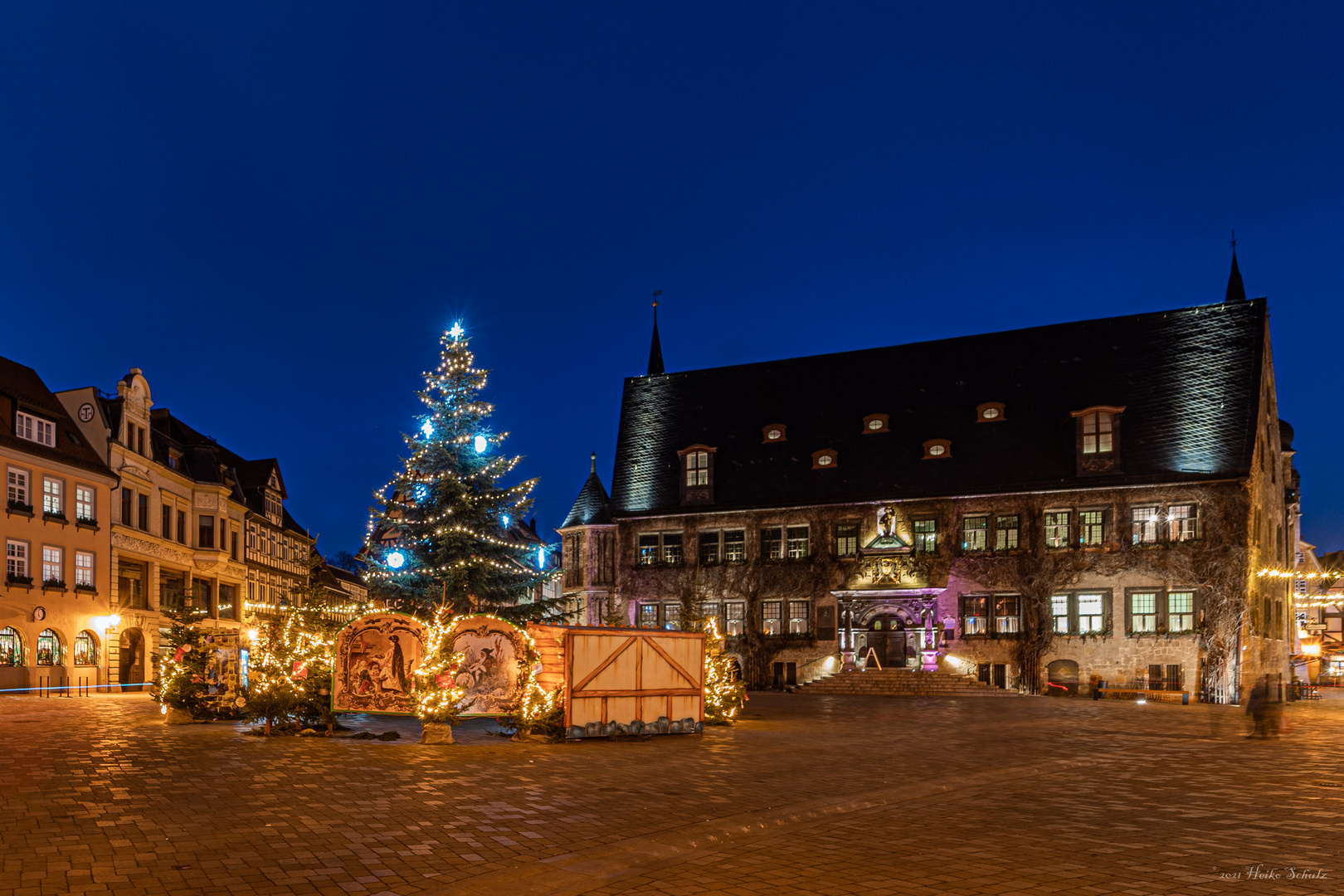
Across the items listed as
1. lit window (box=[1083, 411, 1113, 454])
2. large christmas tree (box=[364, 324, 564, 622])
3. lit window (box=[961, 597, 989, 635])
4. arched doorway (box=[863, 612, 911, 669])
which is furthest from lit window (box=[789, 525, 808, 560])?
large christmas tree (box=[364, 324, 564, 622])

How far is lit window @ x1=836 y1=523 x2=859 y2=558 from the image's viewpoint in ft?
140

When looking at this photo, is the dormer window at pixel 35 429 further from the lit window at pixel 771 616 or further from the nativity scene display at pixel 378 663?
the lit window at pixel 771 616

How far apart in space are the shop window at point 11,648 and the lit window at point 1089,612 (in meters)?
34.4

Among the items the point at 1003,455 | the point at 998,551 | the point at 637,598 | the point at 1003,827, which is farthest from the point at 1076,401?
the point at 1003,827

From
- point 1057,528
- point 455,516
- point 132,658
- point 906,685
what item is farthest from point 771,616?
point 132,658

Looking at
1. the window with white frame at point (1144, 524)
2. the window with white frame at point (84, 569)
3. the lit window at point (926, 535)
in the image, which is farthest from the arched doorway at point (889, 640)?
the window with white frame at point (84, 569)

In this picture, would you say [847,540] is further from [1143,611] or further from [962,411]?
[1143,611]

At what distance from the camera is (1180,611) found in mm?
37094

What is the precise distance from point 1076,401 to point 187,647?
3197cm

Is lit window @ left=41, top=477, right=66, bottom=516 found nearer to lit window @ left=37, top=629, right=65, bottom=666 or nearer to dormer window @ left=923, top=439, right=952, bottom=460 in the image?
lit window @ left=37, top=629, right=65, bottom=666

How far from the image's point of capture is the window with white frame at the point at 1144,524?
3791 centimetres

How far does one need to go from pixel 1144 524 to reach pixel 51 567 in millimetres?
36638

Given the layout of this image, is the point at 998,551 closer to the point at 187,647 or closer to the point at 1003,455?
the point at 1003,455

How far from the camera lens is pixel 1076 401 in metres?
42.0
